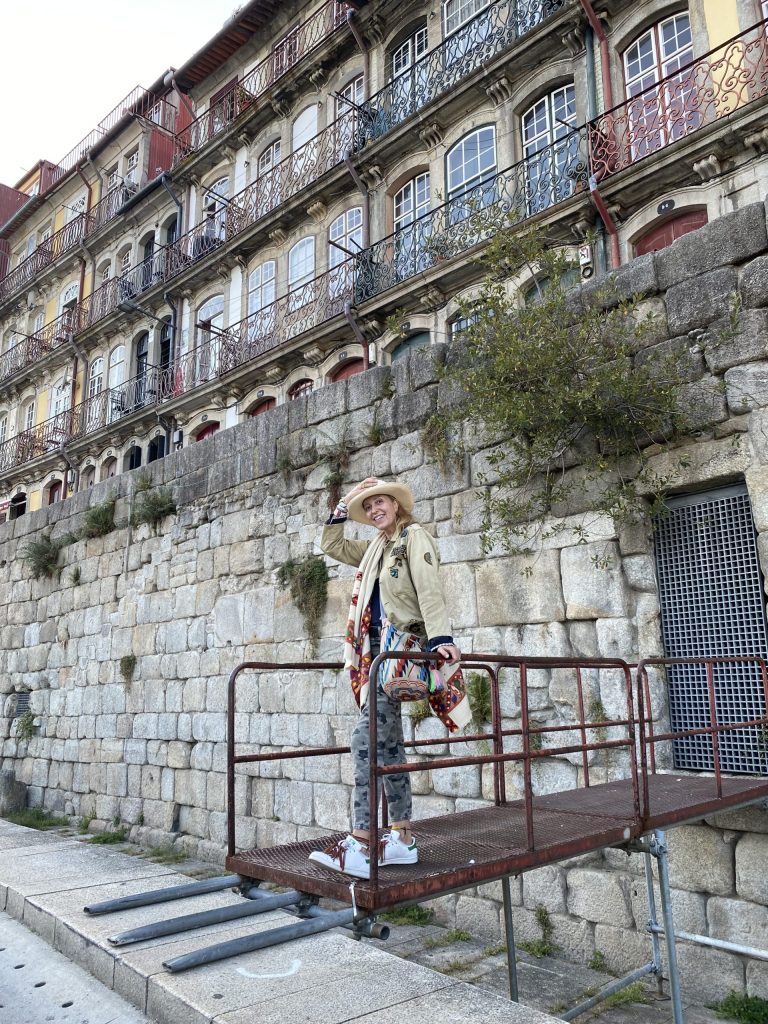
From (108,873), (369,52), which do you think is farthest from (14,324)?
(108,873)

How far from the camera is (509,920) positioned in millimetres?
3822

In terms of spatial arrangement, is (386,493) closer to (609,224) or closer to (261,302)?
(609,224)

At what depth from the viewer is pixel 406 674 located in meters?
3.26

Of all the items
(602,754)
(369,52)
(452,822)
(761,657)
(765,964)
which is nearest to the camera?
(452,822)

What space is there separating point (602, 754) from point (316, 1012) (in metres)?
2.68

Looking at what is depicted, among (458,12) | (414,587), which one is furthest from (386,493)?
(458,12)

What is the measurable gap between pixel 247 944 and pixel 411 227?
13.4 metres

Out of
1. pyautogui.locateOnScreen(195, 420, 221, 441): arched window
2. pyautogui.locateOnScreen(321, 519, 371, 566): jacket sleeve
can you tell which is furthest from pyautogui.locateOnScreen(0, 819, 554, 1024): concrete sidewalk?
pyautogui.locateOnScreen(195, 420, 221, 441): arched window

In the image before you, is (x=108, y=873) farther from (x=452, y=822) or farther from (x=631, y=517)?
(x=631, y=517)

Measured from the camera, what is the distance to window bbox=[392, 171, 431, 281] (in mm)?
14516

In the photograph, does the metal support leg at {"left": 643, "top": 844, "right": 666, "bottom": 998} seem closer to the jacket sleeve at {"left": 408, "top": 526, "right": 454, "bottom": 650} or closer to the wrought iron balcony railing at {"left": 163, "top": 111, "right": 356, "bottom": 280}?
the jacket sleeve at {"left": 408, "top": 526, "right": 454, "bottom": 650}

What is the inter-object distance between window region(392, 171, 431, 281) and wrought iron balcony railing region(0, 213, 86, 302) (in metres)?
13.7

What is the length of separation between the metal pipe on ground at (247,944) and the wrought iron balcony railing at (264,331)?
533 inches

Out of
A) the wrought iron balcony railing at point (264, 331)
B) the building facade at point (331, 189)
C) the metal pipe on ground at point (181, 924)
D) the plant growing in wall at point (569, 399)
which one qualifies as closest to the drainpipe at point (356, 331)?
the building facade at point (331, 189)
